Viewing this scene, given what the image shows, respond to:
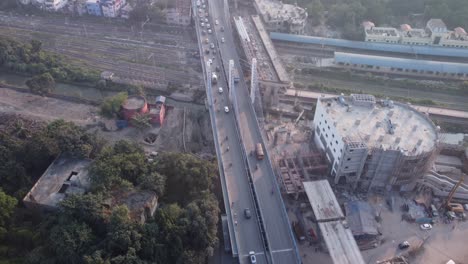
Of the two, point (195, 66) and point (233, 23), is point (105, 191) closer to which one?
point (195, 66)

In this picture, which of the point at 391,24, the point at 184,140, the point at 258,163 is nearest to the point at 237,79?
the point at 184,140

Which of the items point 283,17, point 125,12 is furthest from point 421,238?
point 125,12

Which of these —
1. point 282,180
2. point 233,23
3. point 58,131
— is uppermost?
point 233,23

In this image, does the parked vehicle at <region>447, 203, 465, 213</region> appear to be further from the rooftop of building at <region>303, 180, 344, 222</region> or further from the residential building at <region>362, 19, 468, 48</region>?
the residential building at <region>362, 19, 468, 48</region>

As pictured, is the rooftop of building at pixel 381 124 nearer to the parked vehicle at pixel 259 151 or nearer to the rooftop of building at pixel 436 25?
the parked vehicle at pixel 259 151

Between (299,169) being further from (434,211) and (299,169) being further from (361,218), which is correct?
(434,211)

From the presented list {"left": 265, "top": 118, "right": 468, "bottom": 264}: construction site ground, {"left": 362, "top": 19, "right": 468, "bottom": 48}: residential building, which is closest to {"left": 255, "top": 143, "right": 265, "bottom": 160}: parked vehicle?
{"left": 265, "top": 118, "right": 468, "bottom": 264}: construction site ground
